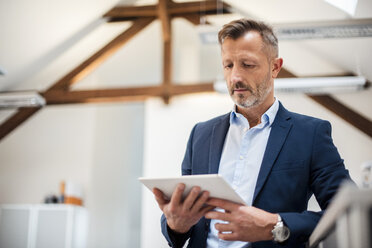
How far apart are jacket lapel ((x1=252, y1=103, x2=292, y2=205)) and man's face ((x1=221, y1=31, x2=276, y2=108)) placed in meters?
0.10

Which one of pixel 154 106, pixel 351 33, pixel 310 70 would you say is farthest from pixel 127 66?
pixel 351 33

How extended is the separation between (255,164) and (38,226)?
233 inches

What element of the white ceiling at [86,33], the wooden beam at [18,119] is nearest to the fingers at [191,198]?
the white ceiling at [86,33]

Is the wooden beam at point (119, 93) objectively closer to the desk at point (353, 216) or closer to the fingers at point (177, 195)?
the fingers at point (177, 195)

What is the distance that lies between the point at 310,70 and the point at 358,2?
7.22ft

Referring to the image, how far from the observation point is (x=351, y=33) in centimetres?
431

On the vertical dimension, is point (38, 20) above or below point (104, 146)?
above

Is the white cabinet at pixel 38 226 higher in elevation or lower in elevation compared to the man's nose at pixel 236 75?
lower

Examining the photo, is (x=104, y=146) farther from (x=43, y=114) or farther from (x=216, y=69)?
(x=216, y=69)

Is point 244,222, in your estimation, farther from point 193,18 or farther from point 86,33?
point 86,33

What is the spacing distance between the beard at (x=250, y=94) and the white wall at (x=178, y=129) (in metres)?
4.88

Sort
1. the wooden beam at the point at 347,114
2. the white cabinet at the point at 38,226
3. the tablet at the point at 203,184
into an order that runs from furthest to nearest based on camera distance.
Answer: the white cabinet at the point at 38,226 → the wooden beam at the point at 347,114 → the tablet at the point at 203,184

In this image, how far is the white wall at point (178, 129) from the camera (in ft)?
20.4

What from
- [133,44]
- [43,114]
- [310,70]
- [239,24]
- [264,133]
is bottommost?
[264,133]
